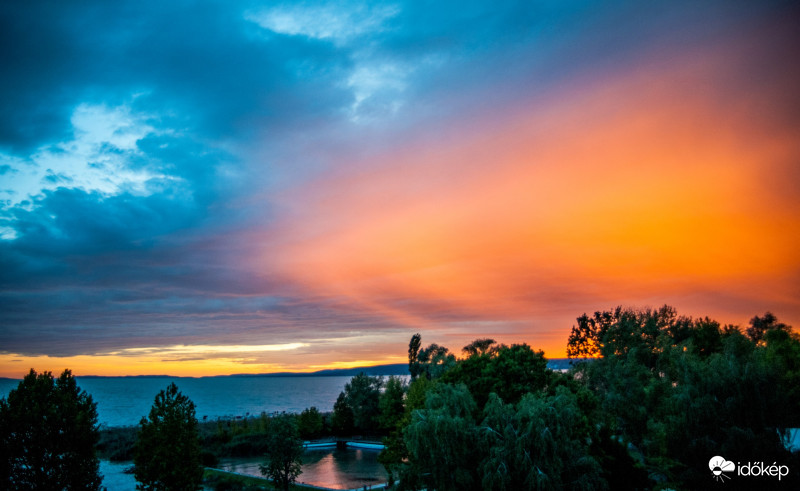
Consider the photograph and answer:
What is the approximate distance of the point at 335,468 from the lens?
62.0 meters

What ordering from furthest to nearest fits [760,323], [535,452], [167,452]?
1. [760,323]
2. [167,452]
3. [535,452]

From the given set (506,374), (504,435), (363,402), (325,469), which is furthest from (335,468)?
(504,435)

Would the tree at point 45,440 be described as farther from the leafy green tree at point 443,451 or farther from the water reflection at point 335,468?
the water reflection at point 335,468

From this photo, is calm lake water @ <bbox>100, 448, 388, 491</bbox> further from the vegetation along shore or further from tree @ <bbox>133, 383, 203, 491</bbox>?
tree @ <bbox>133, 383, 203, 491</bbox>

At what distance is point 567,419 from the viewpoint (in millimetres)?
24344

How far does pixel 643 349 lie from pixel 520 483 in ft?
168

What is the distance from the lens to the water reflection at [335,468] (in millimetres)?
52094

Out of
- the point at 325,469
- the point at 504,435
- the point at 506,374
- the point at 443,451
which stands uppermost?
the point at 506,374

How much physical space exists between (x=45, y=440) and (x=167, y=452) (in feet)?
22.5

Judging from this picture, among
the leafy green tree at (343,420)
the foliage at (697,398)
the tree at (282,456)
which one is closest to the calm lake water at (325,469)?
the tree at (282,456)

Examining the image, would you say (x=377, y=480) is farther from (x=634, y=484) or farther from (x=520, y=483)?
(x=520, y=483)

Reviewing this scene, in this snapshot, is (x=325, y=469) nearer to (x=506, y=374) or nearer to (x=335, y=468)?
(x=335, y=468)

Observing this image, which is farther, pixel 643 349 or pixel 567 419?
pixel 643 349

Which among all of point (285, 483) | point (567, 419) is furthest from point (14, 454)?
point (567, 419)
